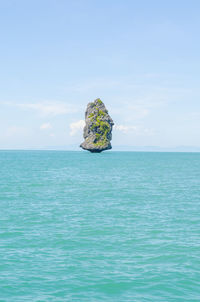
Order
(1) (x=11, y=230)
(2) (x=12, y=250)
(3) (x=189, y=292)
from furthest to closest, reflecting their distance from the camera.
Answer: (1) (x=11, y=230), (2) (x=12, y=250), (3) (x=189, y=292)

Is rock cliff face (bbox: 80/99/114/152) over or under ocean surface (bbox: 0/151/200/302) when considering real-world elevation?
over

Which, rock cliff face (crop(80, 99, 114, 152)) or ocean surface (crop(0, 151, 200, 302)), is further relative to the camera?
rock cliff face (crop(80, 99, 114, 152))

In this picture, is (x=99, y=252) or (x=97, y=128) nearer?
(x=99, y=252)

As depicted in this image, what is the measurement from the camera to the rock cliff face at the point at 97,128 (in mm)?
154962

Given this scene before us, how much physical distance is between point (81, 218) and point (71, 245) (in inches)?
278

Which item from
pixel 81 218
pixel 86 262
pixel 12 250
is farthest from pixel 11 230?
pixel 86 262

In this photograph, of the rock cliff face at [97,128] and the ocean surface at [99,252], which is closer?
the ocean surface at [99,252]

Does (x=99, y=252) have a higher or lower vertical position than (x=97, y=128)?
lower

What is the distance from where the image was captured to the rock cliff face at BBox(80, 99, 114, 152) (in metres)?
155

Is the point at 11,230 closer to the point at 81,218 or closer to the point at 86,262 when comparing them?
the point at 81,218

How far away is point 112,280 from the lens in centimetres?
1399

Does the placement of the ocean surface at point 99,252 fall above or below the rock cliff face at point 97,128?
below

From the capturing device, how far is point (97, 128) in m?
155

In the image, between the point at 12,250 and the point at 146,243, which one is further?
the point at 146,243
